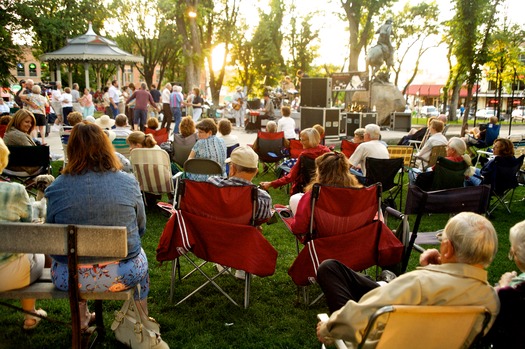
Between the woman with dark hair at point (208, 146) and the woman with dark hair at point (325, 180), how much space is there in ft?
8.17

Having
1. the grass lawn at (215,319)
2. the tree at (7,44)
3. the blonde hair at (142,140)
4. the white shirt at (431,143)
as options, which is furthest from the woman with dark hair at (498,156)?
Result: the tree at (7,44)

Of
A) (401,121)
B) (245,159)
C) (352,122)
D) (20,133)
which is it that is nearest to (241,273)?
(245,159)

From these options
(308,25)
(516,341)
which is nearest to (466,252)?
(516,341)

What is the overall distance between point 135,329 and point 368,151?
4.44 metres

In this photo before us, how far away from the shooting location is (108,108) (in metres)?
20.2

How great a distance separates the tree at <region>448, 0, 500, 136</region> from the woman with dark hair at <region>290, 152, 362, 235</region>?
12.4m

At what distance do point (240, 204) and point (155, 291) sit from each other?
3.88 feet

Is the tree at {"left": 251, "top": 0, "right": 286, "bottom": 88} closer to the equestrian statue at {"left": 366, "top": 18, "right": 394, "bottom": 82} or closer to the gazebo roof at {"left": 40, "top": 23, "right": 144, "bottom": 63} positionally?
the gazebo roof at {"left": 40, "top": 23, "right": 144, "bottom": 63}

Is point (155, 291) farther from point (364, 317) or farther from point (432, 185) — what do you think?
point (432, 185)

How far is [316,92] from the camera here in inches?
619

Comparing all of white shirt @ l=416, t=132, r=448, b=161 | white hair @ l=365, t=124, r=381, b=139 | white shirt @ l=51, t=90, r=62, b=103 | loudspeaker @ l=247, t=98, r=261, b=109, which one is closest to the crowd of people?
white hair @ l=365, t=124, r=381, b=139

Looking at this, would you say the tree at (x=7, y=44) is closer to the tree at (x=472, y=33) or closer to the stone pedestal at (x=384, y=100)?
the stone pedestal at (x=384, y=100)

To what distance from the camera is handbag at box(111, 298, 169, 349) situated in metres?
3.03

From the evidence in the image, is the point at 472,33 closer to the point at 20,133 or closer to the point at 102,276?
the point at 20,133
